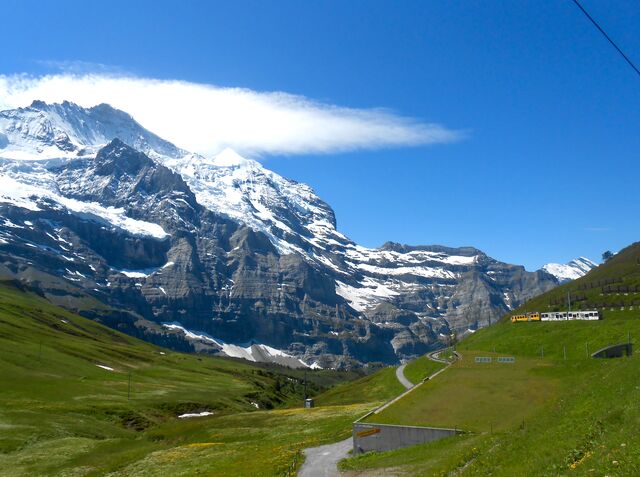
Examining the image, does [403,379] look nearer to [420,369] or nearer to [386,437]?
[420,369]

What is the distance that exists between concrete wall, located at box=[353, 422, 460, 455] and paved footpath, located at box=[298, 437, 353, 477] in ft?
5.88

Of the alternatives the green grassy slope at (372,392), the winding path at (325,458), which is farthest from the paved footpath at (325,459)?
the green grassy slope at (372,392)

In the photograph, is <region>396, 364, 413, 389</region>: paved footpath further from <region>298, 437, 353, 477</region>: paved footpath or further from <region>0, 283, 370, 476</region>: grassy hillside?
<region>298, 437, 353, 477</region>: paved footpath

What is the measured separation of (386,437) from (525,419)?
1288 centimetres

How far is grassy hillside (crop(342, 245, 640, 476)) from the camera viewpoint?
96.7 feet

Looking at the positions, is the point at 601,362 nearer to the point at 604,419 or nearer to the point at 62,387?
the point at 604,419

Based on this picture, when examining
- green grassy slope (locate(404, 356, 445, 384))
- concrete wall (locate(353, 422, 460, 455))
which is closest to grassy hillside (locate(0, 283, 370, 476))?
concrete wall (locate(353, 422, 460, 455))

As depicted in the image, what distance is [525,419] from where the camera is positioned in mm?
52344

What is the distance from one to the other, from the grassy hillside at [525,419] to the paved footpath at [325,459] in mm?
1952

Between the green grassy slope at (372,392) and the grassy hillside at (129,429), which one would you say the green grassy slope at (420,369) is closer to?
the green grassy slope at (372,392)

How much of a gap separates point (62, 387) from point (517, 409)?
11857 centimetres

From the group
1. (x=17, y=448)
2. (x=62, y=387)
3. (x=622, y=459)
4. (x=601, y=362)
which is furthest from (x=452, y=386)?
(x=62, y=387)

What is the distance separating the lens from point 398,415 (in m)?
60.5

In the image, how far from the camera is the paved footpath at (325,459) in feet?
157
